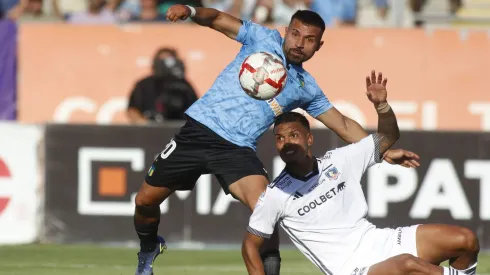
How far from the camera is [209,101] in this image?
9219mm

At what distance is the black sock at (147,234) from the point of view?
9719 millimetres

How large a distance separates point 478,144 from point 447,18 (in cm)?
344

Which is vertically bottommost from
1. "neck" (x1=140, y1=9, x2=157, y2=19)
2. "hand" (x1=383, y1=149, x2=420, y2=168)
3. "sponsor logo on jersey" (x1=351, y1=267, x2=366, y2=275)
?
"sponsor logo on jersey" (x1=351, y1=267, x2=366, y2=275)

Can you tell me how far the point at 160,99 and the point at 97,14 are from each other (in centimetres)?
257

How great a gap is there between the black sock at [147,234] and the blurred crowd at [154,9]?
683cm

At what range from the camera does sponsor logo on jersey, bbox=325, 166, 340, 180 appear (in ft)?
27.5

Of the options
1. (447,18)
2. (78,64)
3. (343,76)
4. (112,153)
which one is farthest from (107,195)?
(447,18)

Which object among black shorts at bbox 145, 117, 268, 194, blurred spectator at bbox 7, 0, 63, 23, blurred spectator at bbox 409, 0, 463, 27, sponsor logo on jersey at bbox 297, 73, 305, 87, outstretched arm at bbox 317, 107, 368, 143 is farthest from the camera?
blurred spectator at bbox 409, 0, 463, 27

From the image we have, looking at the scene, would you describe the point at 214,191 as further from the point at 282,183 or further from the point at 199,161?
the point at 282,183

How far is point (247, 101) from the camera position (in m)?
9.04

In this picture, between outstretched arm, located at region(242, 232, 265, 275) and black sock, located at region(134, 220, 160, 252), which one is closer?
outstretched arm, located at region(242, 232, 265, 275)

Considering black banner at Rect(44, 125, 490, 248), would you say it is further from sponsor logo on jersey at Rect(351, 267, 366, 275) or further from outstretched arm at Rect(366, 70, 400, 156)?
sponsor logo on jersey at Rect(351, 267, 366, 275)

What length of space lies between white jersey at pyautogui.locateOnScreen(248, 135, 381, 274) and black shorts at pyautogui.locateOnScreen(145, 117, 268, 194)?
2.43ft

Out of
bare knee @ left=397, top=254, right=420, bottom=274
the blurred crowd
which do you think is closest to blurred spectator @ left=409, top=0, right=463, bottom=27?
the blurred crowd
